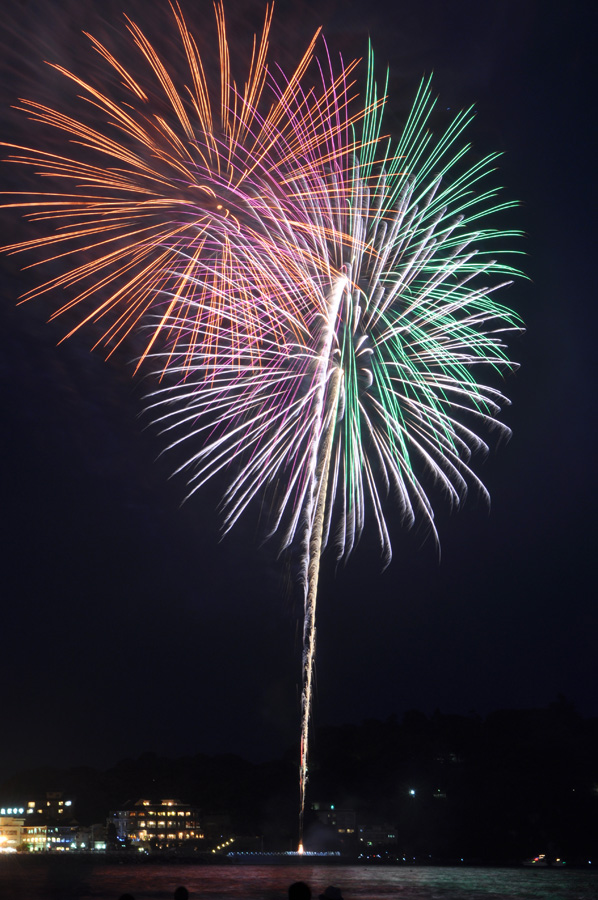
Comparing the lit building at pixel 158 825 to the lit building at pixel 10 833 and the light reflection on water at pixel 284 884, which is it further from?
the light reflection on water at pixel 284 884

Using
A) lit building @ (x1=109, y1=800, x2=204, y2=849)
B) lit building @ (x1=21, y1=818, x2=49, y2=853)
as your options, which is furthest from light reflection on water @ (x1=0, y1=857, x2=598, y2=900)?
lit building @ (x1=109, y1=800, x2=204, y2=849)

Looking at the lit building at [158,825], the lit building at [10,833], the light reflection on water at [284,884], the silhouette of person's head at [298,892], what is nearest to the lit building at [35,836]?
the lit building at [10,833]

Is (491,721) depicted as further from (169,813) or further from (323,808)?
(169,813)

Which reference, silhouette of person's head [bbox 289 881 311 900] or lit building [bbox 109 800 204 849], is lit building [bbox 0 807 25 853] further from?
silhouette of person's head [bbox 289 881 311 900]

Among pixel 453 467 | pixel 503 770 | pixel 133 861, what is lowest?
pixel 133 861

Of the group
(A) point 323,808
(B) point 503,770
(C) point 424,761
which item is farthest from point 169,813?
(B) point 503,770

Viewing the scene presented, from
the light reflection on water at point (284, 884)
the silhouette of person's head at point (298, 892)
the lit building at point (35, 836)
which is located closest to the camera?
the silhouette of person's head at point (298, 892)

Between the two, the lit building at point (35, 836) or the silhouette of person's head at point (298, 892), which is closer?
the silhouette of person's head at point (298, 892)
